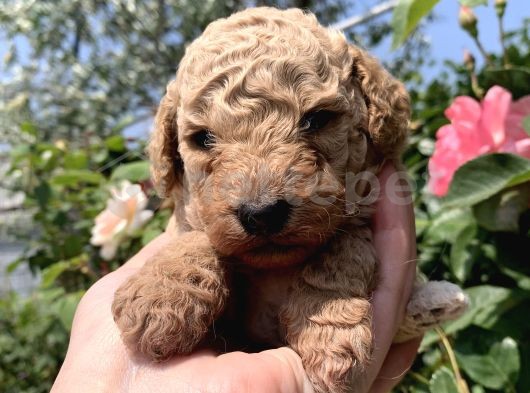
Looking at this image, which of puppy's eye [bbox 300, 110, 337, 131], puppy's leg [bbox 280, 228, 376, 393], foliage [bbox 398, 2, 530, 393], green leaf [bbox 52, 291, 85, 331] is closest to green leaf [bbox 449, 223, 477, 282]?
foliage [bbox 398, 2, 530, 393]

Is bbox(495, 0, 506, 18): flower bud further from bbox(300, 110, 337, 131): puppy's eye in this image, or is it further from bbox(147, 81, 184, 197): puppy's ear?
bbox(147, 81, 184, 197): puppy's ear

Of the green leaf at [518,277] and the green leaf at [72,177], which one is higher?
the green leaf at [518,277]

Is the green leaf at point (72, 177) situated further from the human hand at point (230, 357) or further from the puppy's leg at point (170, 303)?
the puppy's leg at point (170, 303)

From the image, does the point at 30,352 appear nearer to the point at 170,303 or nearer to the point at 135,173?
the point at 135,173

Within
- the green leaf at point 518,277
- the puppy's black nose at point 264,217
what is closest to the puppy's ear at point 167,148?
the puppy's black nose at point 264,217

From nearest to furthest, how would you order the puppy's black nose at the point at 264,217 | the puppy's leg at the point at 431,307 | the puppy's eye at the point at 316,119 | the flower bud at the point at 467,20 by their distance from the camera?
the puppy's black nose at the point at 264,217
the puppy's eye at the point at 316,119
the puppy's leg at the point at 431,307
the flower bud at the point at 467,20

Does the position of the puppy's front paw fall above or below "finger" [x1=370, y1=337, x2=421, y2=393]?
above
